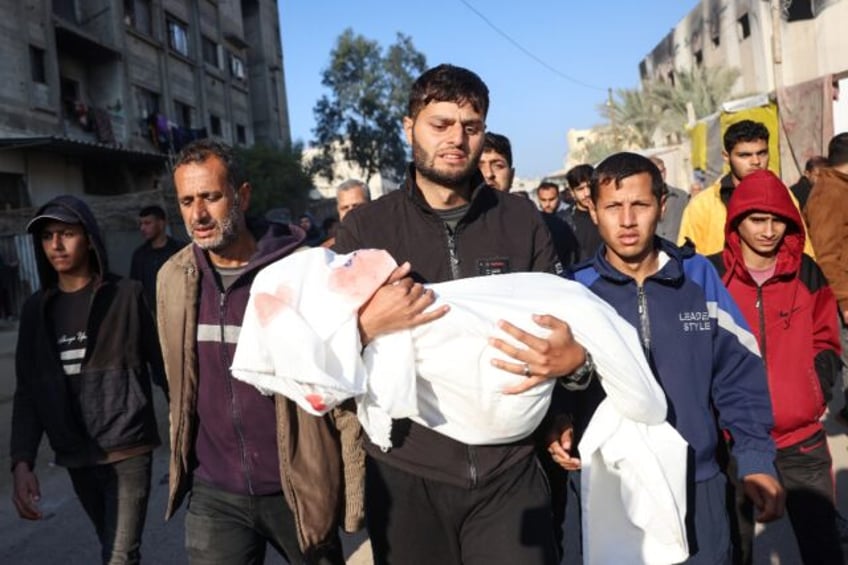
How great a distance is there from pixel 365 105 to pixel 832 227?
1557 inches

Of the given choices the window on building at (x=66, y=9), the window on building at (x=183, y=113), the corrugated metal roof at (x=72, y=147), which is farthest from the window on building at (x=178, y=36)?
the corrugated metal roof at (x=72, y=147)

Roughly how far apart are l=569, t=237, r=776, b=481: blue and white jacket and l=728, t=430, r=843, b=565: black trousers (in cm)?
62

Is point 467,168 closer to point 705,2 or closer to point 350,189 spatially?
point 350,189

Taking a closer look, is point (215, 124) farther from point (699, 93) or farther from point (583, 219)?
point (583, 219)

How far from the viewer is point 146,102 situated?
26.4 meters

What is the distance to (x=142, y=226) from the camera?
702cm

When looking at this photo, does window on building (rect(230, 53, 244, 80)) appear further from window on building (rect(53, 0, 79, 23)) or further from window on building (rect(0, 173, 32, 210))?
window on building (rect(0, 173, 32, 210))

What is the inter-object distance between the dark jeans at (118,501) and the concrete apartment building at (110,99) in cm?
1512

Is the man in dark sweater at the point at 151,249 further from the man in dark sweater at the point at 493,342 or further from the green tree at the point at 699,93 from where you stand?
the green tree at the point at 699,93

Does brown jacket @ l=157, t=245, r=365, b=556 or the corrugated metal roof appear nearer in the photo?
brown jacket @ l=157, t=245, r=365, b=556

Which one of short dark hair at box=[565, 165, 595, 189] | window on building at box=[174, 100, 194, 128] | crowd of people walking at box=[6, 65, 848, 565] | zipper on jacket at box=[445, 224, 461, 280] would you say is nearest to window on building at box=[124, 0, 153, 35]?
window on building at box=[174, 100, 194, 128]

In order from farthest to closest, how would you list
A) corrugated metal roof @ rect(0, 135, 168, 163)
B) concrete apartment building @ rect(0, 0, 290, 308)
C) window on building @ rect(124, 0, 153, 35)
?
window on building @ rect(124, 0, 153, 35)
concrete apartment building @ rect(0, 0, 290, 308)
corrugated metal roof @ rect(0, 135, 168, 163)

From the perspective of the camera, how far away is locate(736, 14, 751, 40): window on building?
27953mm

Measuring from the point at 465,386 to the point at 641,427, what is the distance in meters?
0.57
